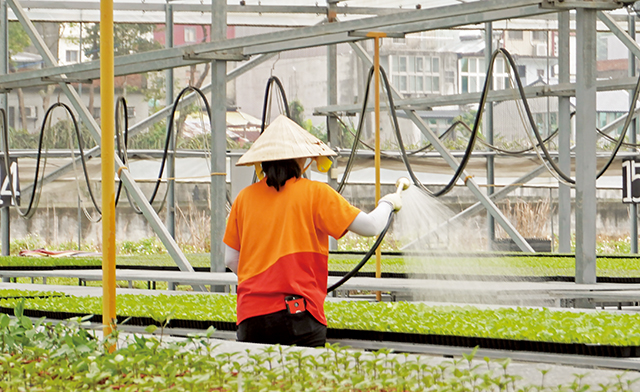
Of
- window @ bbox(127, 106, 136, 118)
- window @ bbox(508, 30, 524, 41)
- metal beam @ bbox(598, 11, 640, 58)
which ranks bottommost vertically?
window @ bbox(127, 106, 136, 118)

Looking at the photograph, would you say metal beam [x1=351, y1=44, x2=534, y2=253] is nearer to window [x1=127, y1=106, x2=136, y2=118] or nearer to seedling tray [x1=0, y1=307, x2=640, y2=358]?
seedling tray [x1=0, y1=307, x2=640, y2=358]

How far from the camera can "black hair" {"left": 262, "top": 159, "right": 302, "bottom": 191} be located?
3.73 meters

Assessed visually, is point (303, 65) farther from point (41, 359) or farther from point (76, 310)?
point (41, 359)

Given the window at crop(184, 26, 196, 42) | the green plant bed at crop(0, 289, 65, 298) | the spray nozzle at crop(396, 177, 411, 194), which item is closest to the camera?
the spray nozzle at crop(396, 177, 411, 194)

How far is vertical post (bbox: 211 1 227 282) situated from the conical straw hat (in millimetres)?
3793

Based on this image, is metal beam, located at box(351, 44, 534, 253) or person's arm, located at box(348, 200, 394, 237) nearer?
person's arm, located at box(348, 200, 394, 237)

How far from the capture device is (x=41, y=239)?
1573 cm

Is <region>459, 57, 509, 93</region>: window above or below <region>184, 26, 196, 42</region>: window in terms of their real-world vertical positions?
below

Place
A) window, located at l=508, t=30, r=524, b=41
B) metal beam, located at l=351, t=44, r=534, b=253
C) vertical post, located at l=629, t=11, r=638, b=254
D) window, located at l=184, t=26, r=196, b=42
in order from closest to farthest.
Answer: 1. metal beam, located at l=351, t=44, r=534, b=253
2. vertical post, located at l=629, t=11, r=638, b=254
3. window, located at l=508, t=30, r=524, b=41
4. window, located at l=184, t=26, r=196, b=42

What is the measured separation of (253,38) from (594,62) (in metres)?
2.75

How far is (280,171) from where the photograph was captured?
3.74 m

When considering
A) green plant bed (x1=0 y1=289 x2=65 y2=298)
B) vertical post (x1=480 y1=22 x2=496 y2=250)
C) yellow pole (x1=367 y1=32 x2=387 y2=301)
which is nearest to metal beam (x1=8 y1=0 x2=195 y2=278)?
green plant bed (x1=0 y1=289 x2=65 y2=298)

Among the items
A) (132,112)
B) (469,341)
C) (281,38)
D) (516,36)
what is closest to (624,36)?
(281,38)

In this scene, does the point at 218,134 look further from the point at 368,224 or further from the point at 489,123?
the point at 489,123
